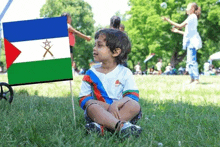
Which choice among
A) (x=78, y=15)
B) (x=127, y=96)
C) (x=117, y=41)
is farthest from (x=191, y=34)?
(x=78, y=15)

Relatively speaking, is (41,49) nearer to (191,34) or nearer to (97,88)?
(97,88)

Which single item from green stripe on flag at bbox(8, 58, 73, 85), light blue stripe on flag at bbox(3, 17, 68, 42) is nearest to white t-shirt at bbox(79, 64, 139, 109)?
green stripe on flag at bbox(8, 58, 73, 85)

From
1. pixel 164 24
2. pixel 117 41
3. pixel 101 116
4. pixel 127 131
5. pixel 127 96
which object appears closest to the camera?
pixel 127 131

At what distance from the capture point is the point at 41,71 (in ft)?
8.39

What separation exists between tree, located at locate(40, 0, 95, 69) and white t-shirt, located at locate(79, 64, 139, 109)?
33046mm

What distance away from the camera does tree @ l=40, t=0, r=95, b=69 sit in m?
34.8

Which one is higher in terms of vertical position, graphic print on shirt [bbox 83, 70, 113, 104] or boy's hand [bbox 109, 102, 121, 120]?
graphic print on shirt [bbox 83, 70, 113, 104]

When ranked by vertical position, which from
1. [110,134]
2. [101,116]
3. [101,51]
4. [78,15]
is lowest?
[110,134]

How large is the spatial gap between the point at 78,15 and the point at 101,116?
34860 millimetres

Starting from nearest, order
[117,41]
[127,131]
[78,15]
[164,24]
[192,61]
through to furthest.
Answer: [127,131]
[117,41]
[192,61]
[164,24]
[78,15]

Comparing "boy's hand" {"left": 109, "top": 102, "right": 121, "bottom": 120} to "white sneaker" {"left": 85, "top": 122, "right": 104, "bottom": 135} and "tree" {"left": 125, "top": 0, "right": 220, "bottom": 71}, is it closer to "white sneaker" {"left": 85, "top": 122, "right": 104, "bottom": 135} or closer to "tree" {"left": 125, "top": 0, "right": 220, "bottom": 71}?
"white sneaker" {"left": 85, "top": 122, "right": 104, "bottom": 135}

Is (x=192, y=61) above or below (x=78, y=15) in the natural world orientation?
below

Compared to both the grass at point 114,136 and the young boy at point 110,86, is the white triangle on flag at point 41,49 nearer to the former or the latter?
the young boy at point 110,86

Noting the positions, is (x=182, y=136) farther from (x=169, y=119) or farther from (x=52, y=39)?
(x=52, y=39)
